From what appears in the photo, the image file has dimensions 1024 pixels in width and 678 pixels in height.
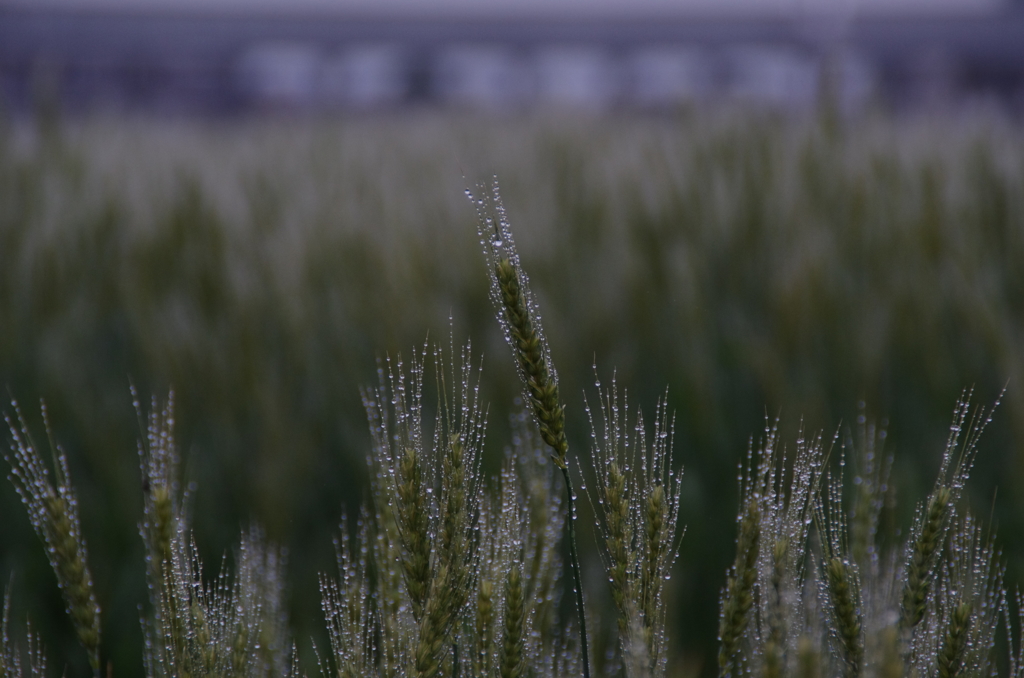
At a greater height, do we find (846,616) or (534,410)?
(534,410)

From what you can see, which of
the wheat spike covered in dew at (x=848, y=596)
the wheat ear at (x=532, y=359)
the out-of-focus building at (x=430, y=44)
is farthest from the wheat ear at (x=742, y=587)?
the out-of-focus building at (x=430, y=44)

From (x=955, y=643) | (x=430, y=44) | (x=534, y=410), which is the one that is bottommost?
(x=955, y=643)

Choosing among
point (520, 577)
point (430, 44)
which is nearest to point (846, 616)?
point (520, 577)

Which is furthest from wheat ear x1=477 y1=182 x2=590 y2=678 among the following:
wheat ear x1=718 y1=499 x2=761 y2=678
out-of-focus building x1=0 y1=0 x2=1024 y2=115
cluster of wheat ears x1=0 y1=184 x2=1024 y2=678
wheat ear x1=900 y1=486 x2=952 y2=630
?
out-of-focus building x1=0 y1=0 x2=1024 y2=115

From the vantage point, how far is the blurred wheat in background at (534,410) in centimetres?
57

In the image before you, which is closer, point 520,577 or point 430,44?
point 520,577

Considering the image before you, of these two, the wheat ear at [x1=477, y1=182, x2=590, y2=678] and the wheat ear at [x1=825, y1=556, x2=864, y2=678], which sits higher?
the wheat ear at [x1=477, y1=182, x2=590, y2=678]

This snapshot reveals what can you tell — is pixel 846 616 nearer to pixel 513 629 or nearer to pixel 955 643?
pixel 955 643

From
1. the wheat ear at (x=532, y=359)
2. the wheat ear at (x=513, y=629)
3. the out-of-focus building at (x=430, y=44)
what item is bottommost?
the wheat ear at (x=513, y=629)

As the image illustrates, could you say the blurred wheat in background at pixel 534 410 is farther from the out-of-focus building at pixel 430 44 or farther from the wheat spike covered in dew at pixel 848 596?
the out-of-focus building at pixel 430 44

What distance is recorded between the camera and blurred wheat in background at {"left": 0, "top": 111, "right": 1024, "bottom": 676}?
0.57 m

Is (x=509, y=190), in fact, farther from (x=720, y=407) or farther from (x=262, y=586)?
(x=262, y=586)

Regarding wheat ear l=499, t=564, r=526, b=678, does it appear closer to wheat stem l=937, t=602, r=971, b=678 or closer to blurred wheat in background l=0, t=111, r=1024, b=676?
blurred wheat in background l=0, t=111, r=1024, b=676

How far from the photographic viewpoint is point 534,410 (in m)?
0.53
